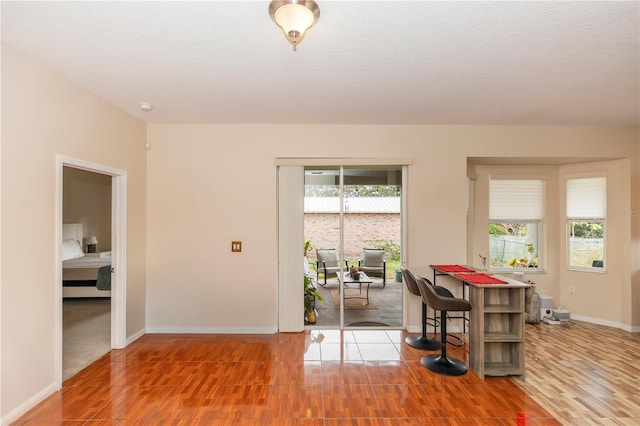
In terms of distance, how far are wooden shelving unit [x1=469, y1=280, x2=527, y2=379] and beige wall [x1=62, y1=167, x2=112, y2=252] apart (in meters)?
7.20

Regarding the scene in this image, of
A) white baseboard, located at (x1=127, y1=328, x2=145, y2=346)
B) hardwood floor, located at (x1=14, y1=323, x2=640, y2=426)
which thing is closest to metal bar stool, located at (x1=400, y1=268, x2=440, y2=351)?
hardwood floor, located at (x1=14, y1=323, x2=640, y2=426)

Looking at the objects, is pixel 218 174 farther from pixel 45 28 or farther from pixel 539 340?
pixel 539 340

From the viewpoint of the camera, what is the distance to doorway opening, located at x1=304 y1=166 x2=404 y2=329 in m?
4.41

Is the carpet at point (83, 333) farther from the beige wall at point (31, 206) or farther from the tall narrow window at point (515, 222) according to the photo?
the tall narrow window at point (515, 222)

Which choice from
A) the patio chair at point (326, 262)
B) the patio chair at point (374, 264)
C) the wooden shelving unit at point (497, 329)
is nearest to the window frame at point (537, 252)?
the patio chair at point (374, 264)

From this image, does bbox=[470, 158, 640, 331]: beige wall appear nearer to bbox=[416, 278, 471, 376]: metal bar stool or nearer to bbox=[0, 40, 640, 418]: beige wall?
bbox=[0, 40, 640, 418]: beige wall

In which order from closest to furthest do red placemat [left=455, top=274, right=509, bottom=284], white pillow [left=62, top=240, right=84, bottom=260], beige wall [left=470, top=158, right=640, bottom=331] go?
1. red placemat [left=455, top=274, right=509, bottom=284]
2. beige wall [left=470, top=158, right=640, bottom=331]
3. white pillow [left=62, top=240, right=84, bottom=260]

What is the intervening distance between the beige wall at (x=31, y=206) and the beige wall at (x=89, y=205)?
4401mm

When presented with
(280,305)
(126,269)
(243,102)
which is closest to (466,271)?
(280,305)

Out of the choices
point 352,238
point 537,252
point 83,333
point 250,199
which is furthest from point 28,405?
point 537,252

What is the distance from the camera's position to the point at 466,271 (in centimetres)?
374

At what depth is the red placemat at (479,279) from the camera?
10.1 feet

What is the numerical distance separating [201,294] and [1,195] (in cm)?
238

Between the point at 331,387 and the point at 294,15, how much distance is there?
2.88 metres
